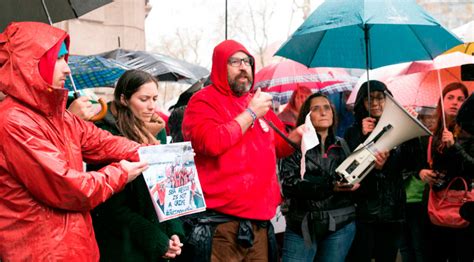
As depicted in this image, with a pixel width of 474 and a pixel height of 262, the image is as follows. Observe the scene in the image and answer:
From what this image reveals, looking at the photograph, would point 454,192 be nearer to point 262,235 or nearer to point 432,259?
point 432,259

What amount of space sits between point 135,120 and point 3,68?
1305mm

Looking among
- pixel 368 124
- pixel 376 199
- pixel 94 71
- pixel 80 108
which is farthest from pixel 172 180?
pixel 94 71

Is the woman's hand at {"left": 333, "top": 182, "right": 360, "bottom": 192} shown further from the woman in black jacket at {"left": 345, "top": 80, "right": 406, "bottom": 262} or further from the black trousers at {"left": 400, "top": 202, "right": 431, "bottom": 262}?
the black trousers at {"left": 400, "top": 202, "right": 431, "bottom": 262}

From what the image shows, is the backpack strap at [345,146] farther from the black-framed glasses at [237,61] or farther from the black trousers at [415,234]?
Result: the black-framed glasses at [237,61]

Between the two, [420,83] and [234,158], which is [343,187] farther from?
[420,83]

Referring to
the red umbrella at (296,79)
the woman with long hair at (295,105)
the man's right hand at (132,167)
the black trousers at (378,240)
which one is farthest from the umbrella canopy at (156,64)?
the man's right hand at (132,167)

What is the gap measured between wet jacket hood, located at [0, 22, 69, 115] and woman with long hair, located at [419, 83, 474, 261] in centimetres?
393

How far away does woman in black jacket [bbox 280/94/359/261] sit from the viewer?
5969 mm

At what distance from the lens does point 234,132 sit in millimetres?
4648

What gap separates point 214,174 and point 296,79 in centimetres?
517

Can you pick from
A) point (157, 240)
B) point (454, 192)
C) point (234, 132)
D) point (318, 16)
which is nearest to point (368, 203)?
point (454, 192)

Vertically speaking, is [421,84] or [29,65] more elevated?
[29,65]

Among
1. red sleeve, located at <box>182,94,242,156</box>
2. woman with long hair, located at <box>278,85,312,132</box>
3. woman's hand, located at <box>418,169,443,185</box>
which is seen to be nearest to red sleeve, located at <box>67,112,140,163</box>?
red sleeve, located at <box>182,94,242,156</box>

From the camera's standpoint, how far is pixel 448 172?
6.38m
